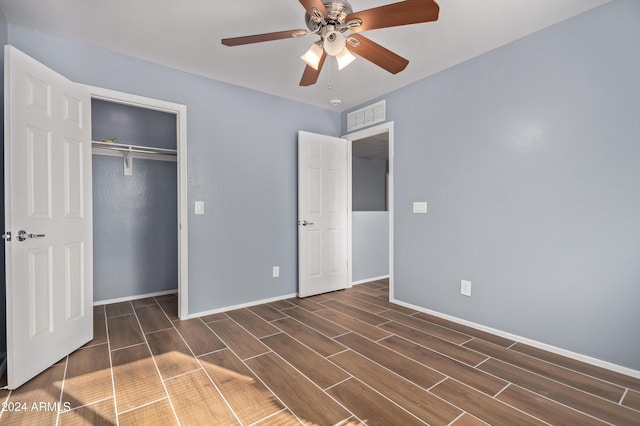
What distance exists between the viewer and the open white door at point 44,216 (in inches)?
75.0

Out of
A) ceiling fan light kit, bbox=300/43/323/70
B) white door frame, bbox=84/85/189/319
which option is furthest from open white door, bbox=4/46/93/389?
ceiling fan light kit, bbox=300/43/323/70

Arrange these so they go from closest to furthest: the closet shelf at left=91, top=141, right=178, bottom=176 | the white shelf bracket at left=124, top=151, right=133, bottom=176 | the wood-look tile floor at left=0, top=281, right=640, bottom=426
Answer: the wood-look tile floor at left=0, top=281, right=640, bottom=426 → the closet shelf at left=91, top=141, right=178, bottom=176 → the white shelf bracket at left=124, top=151, right=133, bottom=176

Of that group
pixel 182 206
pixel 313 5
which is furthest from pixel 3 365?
pixel 313 5

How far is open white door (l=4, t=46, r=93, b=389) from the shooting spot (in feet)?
6.25

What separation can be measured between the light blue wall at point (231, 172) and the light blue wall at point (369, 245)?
1.08 metres

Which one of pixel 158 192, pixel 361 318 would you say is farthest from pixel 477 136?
pixel 158 192

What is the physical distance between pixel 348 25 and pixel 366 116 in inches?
90.5

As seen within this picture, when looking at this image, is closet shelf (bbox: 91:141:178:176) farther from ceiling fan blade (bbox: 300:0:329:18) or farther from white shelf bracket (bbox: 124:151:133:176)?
ceiling fan blade (bbox: 300:0:329:18)

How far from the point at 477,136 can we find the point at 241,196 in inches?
98.4

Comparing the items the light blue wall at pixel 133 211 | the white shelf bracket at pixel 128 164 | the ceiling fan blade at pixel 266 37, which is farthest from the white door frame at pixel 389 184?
the white shelf bracket at pixel 128 164

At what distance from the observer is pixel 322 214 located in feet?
13.4

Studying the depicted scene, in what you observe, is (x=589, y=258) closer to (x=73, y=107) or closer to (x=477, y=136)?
(x=477, y=136)

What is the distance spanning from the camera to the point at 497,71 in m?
2.71

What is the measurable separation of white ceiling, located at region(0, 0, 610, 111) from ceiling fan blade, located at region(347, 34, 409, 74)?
1.44ft
